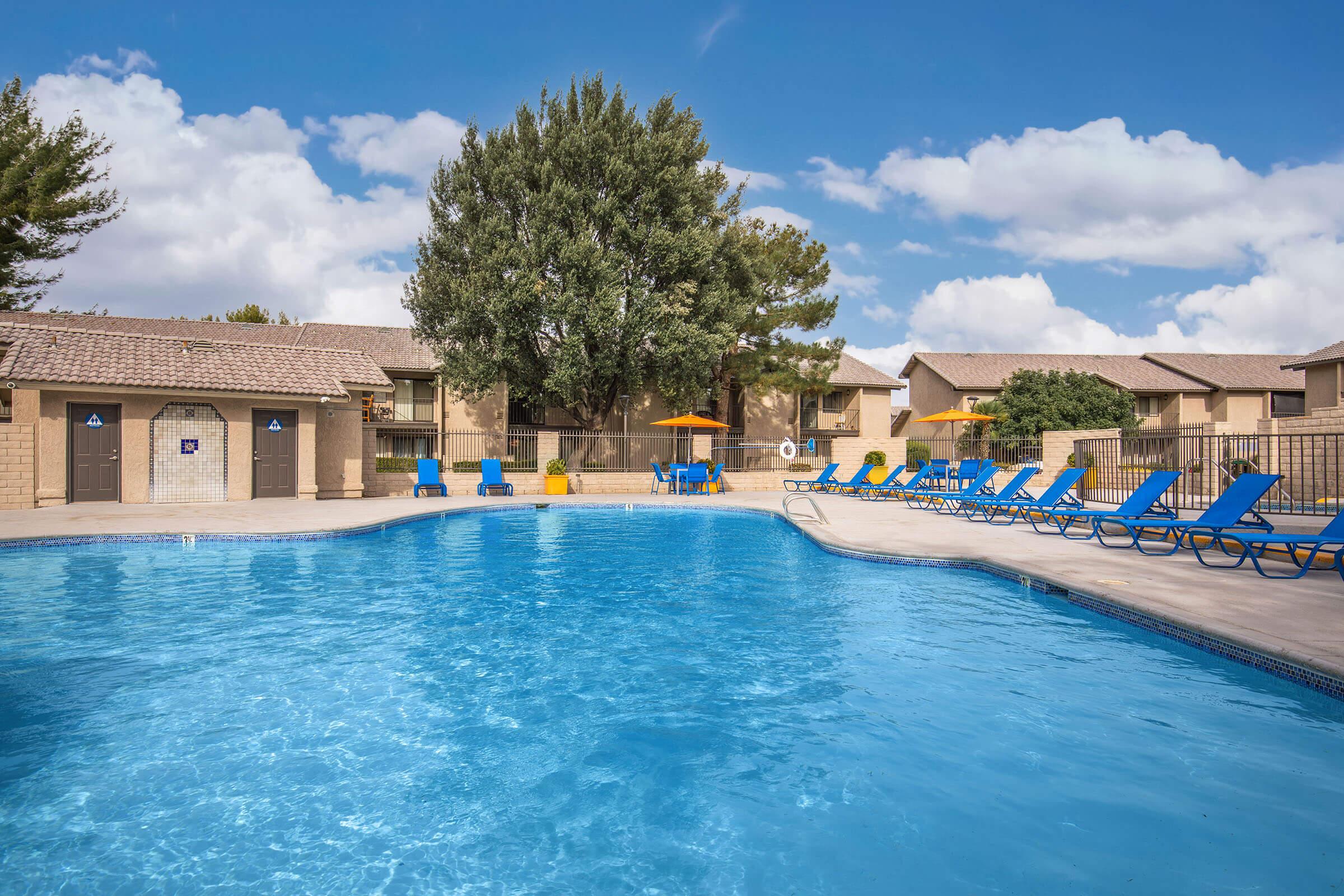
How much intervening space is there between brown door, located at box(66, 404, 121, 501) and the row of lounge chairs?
1821 cm

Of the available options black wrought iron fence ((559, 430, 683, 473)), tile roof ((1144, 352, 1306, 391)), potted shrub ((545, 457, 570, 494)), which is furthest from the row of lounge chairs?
tile roof ((1144, 352, 1306, 391))

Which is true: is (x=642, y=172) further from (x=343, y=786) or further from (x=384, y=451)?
(x=343, y=786)

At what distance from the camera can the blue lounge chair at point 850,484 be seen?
1948 cm

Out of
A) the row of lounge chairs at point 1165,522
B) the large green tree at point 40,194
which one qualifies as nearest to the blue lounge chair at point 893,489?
the row of lounge chairs at point 1165,522

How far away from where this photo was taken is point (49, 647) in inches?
227

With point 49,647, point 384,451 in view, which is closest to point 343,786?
point 49,647

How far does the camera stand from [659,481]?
21.8 metres

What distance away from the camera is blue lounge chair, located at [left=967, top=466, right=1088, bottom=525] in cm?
1191

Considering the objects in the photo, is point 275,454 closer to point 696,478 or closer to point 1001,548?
Result: point 696,478

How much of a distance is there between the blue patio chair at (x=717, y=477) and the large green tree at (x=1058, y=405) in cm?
1551

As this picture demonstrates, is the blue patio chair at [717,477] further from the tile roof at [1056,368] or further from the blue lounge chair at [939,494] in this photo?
the tile roof at [1056,368]

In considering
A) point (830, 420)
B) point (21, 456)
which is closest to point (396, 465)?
point (21, 456)

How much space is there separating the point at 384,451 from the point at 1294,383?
45231 mm

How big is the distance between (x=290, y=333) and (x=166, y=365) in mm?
16180
